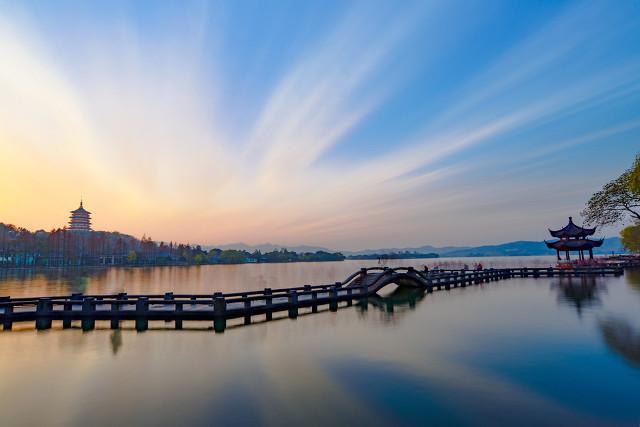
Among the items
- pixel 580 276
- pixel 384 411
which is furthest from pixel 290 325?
pixel 580 276

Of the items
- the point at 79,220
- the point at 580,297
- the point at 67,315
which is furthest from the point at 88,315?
the point at 79,220

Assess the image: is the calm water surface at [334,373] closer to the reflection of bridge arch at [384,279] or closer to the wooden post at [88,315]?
the wooden post at [88,315]

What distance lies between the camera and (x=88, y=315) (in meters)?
16.3

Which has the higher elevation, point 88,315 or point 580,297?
point 88,315

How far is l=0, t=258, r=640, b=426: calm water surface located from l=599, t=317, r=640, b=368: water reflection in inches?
2.3

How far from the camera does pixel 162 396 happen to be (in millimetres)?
8273

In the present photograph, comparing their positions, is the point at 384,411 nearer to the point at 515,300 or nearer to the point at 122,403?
the point at 122,403

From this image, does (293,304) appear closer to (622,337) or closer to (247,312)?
(247,312)

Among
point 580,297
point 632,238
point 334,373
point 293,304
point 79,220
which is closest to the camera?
point 334,373

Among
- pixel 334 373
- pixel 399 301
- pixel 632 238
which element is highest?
pixel 632 238

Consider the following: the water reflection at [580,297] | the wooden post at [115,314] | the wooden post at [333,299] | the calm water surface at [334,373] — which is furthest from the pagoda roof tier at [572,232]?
the wooden post at [115,314]

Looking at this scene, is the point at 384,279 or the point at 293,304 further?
the point at 384,279

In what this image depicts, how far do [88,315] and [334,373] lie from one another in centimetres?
1253

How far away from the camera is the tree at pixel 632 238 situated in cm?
6155
